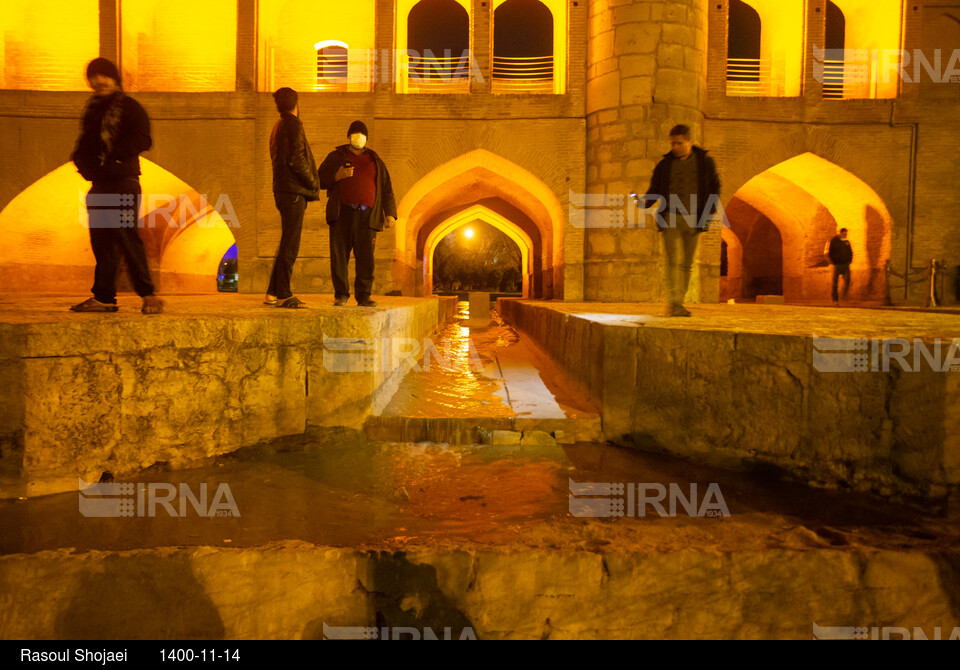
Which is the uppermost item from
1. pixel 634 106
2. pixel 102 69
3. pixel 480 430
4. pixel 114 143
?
pixel 634 106

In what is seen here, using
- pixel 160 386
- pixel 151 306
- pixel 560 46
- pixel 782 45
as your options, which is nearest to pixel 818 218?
pixel 782 45

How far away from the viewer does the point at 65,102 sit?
1011 centimetres

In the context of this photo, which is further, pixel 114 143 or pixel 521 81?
pixel 521 81

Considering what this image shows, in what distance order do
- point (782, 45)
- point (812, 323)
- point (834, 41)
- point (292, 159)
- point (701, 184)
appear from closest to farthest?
point (292, 159) < point (812, 323) < point (701, 184) < point (782, 45) < point (834, 41)

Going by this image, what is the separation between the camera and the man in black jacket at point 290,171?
12.9 ft

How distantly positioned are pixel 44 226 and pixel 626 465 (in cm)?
1228

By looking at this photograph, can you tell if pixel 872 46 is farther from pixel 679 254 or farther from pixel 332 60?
pixel 332 60

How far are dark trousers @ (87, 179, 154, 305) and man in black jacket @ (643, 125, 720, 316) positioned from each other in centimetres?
357

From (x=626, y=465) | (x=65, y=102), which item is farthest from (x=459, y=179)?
(x=626, y=465)

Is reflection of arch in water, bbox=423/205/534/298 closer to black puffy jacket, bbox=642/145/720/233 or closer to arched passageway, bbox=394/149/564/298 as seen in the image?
arched passageway, bbox=394/149/564/298

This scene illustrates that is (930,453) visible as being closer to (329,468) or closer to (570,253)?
(329,468)

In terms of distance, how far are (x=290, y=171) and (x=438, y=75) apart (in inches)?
416

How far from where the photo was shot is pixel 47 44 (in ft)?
36.8

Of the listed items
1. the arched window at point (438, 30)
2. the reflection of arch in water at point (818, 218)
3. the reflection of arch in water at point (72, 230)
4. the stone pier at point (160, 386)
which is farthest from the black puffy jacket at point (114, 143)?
the arched window at point (438, 30)
